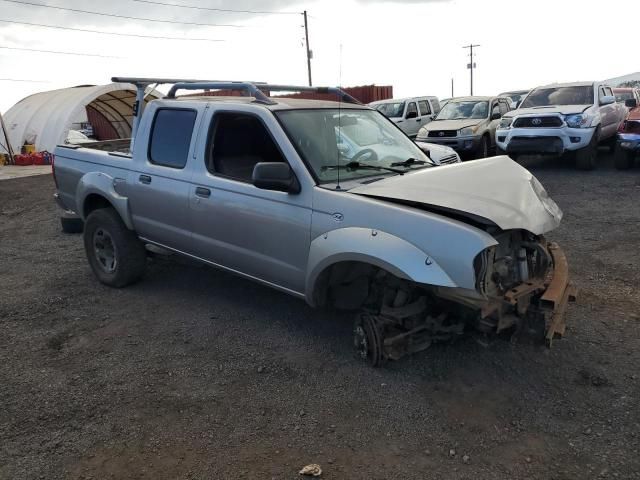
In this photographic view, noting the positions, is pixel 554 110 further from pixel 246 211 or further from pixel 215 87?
pixel 246 211

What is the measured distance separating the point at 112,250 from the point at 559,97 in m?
10.8

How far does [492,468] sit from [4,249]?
7.25 m

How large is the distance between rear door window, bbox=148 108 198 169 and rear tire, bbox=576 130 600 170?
9676 millimetres

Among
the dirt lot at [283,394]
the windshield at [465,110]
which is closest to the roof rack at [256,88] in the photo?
the dirt lot at [283,394]

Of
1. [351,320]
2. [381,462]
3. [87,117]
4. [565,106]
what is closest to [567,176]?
[565,106]

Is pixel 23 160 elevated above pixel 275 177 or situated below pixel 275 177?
below

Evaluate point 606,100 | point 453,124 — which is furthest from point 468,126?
point 606,100

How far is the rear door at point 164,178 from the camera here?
4.44 meters

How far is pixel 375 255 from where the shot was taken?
3186mm

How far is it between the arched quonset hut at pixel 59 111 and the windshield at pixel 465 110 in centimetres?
1027

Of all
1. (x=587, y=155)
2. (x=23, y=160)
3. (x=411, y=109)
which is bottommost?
(x=587, y=155)

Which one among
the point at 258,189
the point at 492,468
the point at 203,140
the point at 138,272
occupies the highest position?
the point at 203,140

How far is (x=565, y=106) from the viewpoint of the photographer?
460 inches

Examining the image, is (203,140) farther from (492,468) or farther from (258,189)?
(492,468)
